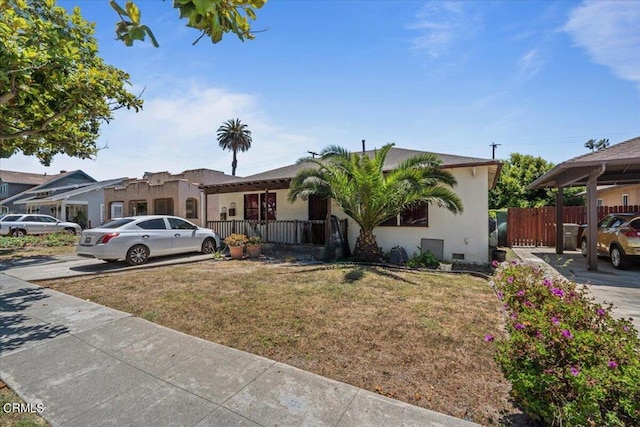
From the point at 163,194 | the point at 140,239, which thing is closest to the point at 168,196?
the point at 163,194

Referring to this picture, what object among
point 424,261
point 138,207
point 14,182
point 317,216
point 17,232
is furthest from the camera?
point 14,182

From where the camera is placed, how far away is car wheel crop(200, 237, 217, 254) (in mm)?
11739

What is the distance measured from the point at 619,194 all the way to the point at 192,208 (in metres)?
27.3

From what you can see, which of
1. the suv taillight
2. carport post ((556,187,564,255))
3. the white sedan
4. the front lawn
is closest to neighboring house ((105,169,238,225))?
the front lawn

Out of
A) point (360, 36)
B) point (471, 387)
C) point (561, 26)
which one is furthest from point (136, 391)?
point (561, 26)

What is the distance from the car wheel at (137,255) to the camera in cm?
939

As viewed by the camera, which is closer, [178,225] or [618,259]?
[618,259]

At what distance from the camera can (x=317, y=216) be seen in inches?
500

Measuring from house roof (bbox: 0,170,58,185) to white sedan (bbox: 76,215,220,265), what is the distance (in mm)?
46450

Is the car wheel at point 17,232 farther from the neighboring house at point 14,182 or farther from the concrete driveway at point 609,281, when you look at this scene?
the concrete driveway at point 609,281

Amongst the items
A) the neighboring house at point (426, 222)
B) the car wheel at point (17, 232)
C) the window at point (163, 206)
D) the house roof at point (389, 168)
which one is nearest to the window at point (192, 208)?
the window at point (163, 206)

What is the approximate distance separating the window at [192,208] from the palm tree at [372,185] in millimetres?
13196

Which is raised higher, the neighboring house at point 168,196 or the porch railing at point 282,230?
the neighboring house at point 168,196

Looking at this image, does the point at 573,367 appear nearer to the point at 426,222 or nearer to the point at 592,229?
the point at 426,222
